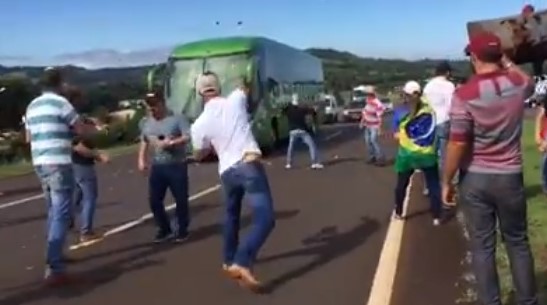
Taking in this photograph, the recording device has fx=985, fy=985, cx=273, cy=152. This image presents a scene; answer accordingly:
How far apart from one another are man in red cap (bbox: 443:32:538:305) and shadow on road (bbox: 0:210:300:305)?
377 centimetres

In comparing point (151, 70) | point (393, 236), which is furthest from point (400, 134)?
point (151, 70)

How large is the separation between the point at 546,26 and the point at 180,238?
595 centimetres

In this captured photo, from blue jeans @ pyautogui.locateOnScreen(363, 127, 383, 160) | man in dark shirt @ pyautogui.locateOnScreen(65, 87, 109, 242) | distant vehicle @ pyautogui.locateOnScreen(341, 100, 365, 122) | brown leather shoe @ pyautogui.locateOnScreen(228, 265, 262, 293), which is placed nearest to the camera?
brown leather shoe @ pyautogui.locateOnScreen(228, 265, 262, 293)

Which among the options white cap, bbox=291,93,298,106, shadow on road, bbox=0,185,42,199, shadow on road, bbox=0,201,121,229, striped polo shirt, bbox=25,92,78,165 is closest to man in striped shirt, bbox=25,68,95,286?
striped polo shirt, bbox=25,92,78,165

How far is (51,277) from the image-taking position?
9.16m

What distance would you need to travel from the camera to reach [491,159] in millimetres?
6305

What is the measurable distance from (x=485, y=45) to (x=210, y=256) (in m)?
4.77

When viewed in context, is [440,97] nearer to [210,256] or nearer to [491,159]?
[210,256]

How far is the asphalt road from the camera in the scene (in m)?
8.31

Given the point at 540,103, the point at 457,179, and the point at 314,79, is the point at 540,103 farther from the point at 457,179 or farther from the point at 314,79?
the point at 314,79

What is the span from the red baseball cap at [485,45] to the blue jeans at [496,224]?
30.8 inches

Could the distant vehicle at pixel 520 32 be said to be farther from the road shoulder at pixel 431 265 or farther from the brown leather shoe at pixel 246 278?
the brown leather shoe at pixel 246 278

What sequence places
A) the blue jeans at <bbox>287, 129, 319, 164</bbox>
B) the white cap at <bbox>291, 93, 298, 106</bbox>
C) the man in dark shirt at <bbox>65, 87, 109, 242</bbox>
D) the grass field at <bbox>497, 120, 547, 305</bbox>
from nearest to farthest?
the grass field at <bbox>497, 120, 547, 305</bbox>, the man in dark shirt at <bbox>65, 87, 109, 242</bbox>, the blue jeans at <bbox>287, 129, 319, 164</bbox>, the white cap at <bbox>291, 93, 298, 106</bbox>

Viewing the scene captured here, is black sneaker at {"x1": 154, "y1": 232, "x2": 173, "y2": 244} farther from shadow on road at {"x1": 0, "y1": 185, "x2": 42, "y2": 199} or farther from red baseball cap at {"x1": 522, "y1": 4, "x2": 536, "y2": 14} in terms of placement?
shadow on road at {"x1": 0, "y1": 185, "x2": 42, "y2": 199}
